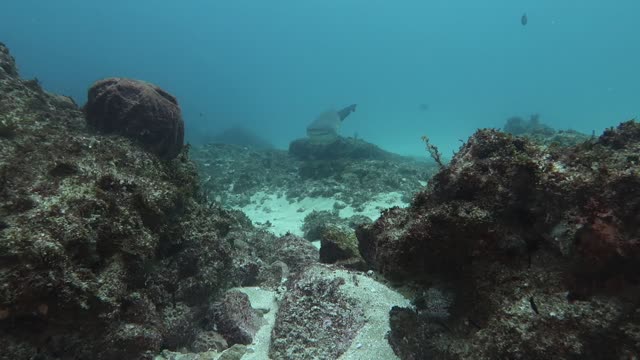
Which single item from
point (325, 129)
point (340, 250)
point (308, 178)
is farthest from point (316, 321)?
point (325, 129)

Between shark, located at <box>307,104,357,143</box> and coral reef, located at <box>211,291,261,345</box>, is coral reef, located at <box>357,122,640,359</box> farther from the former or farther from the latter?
shark, located at <box>307,104,357,143</box>

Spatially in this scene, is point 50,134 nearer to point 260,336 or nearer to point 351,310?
point 260,336

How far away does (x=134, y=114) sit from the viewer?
7.61 m

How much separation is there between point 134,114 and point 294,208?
11.0 m

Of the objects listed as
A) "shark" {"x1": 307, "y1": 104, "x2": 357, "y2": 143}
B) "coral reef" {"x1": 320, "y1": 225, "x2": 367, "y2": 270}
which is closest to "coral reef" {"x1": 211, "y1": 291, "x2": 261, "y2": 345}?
"coral reef" {"x1": 320, "y1": 225, "x2": 367, "y2": 270}

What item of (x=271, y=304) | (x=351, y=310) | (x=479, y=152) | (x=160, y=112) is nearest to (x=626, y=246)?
(x=479, y=152)

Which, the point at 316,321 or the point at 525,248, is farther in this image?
the point at 316,321

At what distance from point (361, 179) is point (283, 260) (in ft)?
36.9

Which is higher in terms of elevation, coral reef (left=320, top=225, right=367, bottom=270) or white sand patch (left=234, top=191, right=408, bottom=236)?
white sand patch (left=234, top=191, right=408, bottom=236)

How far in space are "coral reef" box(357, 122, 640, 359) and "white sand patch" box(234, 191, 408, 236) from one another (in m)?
10.7

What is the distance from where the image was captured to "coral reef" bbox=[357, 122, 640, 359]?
2953mm

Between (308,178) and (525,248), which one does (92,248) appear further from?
(308,178)

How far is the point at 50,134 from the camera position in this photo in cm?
579

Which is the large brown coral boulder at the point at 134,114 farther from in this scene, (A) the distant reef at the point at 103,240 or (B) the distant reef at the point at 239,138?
(B) the distant reef at the point at 239,138
